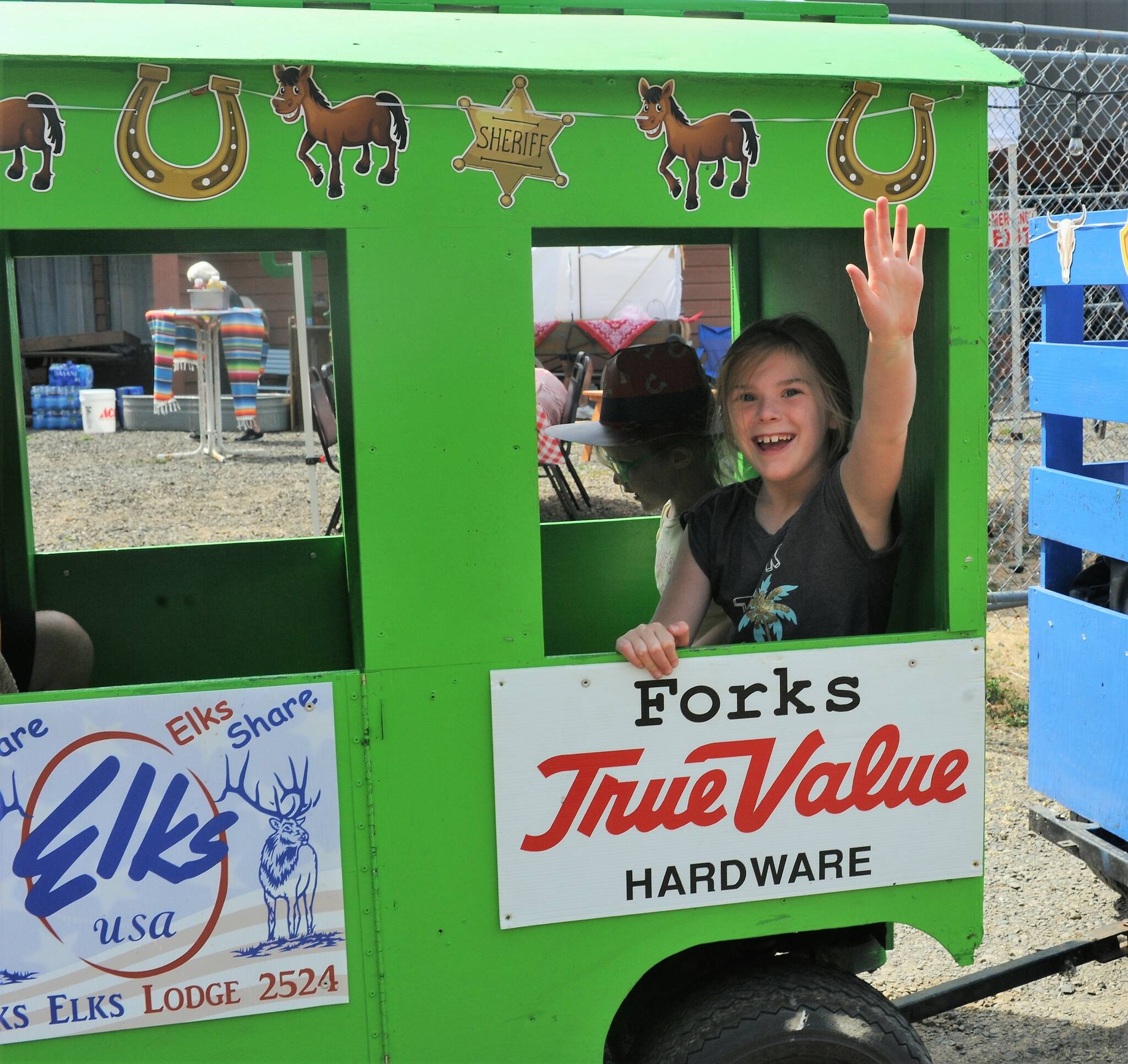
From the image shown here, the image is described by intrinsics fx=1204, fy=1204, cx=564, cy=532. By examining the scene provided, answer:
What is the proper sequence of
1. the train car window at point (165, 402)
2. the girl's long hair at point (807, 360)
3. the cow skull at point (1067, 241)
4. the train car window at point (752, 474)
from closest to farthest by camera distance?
the train car window at point (752, 474) → the girl's long hair at point (807, 360) → the cow skull at point (1067, 241) → the train car window at point (165, 402)

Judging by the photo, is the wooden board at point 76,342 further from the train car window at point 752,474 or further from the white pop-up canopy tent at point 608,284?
the train car window at point 752,474

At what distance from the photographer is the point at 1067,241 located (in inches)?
125

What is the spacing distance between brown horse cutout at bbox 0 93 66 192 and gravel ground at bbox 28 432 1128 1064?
2.67 m

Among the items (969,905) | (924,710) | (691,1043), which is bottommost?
(691,1043)

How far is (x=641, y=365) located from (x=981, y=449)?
1.15 metres

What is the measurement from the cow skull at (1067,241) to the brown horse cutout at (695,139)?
1.72 meters

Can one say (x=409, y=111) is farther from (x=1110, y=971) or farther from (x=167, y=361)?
(x=167, y=361)

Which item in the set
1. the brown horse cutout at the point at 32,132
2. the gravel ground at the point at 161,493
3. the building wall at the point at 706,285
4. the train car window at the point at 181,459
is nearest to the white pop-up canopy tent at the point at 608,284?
the building wall at the point at 706,285

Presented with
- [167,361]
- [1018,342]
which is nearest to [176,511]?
[167,361]

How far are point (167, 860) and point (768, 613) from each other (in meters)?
1.05

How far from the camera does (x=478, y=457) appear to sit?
179cm

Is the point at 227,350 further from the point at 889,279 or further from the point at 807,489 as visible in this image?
the point at 889,279

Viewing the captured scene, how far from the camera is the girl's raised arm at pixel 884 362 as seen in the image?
69.6 inches

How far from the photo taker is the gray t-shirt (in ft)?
6.66
